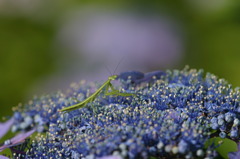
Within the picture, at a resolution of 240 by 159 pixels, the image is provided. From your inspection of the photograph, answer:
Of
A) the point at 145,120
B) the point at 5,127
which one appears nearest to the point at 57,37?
the point at 5,127

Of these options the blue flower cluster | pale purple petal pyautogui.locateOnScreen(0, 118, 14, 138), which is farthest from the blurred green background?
the blue flower cluster

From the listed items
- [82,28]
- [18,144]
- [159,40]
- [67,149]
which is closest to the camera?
[67,149]

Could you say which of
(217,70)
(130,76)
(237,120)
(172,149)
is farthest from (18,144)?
(217,70)

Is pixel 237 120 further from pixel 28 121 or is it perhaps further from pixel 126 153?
pixel 28 121

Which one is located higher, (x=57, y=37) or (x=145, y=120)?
(x=57, y=37)

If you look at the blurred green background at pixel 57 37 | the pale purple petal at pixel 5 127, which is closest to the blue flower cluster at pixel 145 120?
the pale purple petal at pixel 5 127

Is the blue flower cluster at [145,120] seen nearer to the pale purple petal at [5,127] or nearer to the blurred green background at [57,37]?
the pale purple petal at [5,127]

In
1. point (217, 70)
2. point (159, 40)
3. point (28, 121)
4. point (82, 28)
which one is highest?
point (82, 28)

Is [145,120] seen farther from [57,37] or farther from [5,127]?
[57,37]
